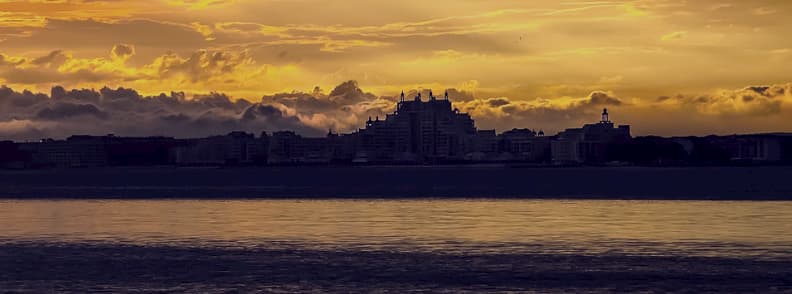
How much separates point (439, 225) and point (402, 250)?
42.2 ft

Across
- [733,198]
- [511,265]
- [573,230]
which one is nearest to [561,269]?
[511,265]

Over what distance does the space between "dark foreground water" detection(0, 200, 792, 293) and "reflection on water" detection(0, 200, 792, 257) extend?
0.08 meters

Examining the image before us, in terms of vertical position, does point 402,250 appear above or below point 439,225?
below

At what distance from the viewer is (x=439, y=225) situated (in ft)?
199

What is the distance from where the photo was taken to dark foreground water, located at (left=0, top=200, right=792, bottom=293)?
3869 centimetres

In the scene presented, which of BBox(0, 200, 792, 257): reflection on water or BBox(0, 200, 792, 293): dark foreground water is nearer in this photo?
BBox(0, 200, 792, 293): dark foreground water

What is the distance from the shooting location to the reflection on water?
4997 centimetres

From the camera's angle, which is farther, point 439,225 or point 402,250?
point 439,225

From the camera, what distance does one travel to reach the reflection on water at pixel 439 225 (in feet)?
164

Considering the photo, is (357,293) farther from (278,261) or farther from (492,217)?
(492,217)

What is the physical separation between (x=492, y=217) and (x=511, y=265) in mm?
24090

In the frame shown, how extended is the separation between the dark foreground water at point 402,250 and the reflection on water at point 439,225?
84 millimetres

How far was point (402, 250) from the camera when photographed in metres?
48.0

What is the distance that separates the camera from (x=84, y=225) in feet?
207
